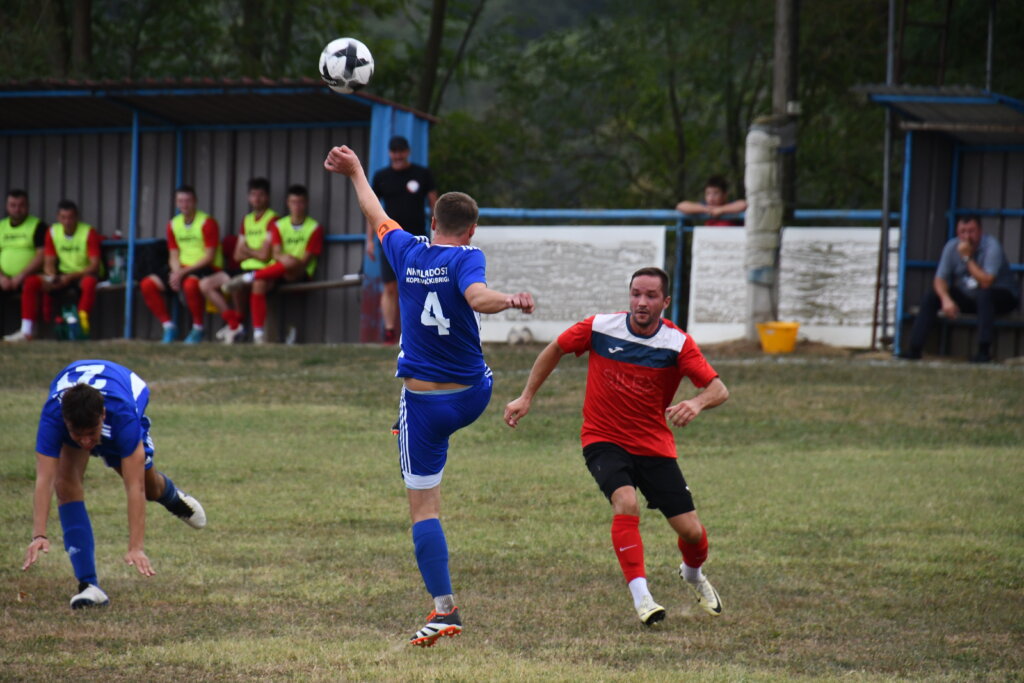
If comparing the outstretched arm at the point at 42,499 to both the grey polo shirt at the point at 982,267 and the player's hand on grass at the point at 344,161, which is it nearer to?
the player's hand on grass at the point at 344,161

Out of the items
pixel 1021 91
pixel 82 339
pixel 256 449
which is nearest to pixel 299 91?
pixel 82 339

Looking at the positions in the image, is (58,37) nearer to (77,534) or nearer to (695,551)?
(77,534)

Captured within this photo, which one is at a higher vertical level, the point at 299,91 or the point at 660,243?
the point at 299,91

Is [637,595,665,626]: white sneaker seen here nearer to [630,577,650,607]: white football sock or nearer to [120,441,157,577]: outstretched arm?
[630,577,650,607]: white football sock

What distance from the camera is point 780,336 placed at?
1516 cm

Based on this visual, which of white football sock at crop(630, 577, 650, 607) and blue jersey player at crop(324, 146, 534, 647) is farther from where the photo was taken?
white football sock at crop(630, 577, 650, 607)

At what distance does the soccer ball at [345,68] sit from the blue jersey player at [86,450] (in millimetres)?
1822

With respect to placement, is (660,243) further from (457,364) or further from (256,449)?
(457,364)

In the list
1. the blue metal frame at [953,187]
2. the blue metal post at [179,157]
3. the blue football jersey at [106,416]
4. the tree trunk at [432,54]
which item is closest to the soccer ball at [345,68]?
the blue football jersey at [106,416]

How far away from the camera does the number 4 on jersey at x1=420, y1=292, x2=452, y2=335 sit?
222 inches

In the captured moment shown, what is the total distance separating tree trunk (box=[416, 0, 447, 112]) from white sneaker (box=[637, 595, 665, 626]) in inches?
820

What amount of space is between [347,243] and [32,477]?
8.13 metres

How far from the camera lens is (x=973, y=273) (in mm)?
14438

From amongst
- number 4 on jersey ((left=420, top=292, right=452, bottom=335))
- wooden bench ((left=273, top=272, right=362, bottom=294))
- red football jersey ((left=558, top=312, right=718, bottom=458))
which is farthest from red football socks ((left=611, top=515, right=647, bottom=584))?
wooden bench ((left=273, top=272, right=362, bottom=294))
